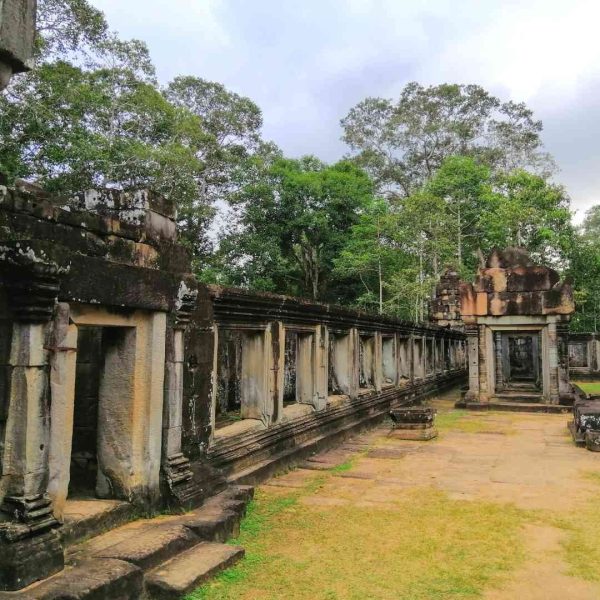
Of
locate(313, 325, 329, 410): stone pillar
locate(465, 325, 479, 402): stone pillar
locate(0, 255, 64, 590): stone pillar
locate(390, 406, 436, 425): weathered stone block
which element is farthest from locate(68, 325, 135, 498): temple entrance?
locate(465, 325, 479, 402): stone pillar

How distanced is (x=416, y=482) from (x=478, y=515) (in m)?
1.28

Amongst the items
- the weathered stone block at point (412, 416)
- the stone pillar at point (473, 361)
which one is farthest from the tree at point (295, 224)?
the weathered stone block at point (412, 416)

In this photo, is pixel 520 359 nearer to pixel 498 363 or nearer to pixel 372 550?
pixel 498 363

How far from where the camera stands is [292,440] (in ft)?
23.7

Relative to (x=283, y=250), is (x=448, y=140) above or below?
above

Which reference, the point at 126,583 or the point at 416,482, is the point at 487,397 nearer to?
the point at 416,482

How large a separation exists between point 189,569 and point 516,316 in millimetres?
12252

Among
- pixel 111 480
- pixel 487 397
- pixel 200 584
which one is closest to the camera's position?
pixel 200 584

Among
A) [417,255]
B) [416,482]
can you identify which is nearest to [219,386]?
[416,482]

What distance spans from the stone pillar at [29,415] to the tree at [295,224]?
75.9 ft

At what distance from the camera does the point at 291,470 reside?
6.91 metres

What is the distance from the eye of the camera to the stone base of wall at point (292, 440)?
5810 mm

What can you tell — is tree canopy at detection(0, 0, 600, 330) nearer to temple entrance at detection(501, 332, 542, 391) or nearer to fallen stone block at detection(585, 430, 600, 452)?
temple entrance at detection(501, 332, 542, 391)

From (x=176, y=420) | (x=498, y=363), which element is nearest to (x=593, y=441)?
(x=176, y=420)
